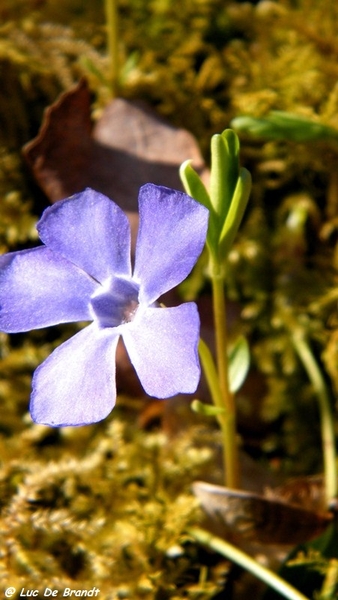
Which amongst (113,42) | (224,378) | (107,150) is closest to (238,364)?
(224,378)

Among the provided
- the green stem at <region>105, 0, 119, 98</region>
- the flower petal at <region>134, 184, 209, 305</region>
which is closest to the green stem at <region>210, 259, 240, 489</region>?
the flower petal at <region>134, 184, 209, 305</region>

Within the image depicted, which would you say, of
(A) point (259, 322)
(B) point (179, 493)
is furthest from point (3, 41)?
(B) point (179, 493)

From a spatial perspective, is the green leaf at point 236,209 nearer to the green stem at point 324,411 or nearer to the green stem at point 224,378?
the green stem at point 224,378

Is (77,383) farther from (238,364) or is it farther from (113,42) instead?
(113,42)

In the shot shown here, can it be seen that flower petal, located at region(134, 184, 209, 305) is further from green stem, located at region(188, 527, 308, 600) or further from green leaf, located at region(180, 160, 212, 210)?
green stem, located at region(188, 527, 308, 600)

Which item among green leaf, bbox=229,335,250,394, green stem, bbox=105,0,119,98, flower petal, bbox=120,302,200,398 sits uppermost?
green stem, bbox=105,0,119,98

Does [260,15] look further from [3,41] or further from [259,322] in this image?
[259,322]

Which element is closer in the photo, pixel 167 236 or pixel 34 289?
pixel 167 236
